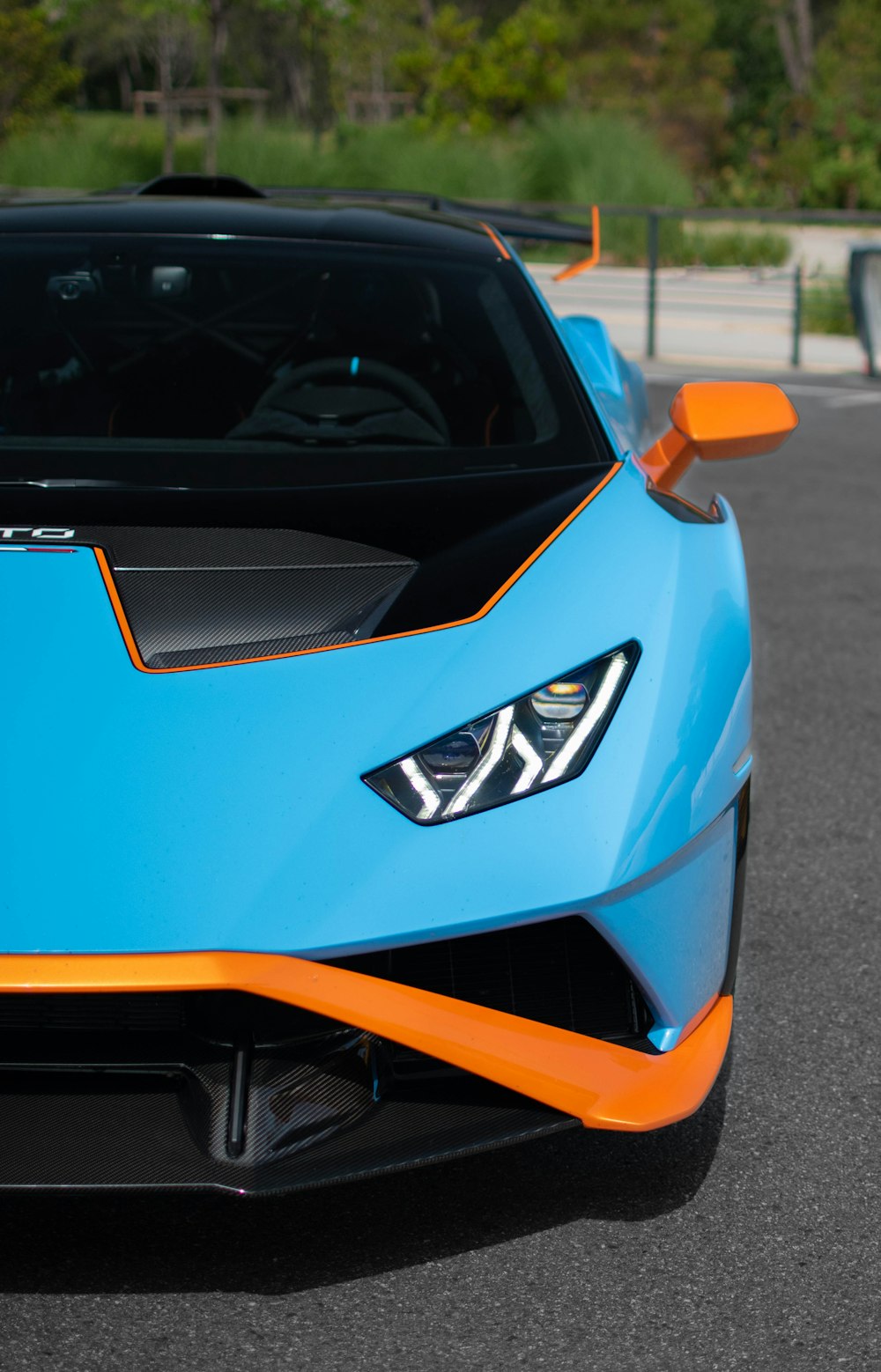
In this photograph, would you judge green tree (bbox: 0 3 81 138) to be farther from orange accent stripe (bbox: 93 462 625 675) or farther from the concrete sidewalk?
orange accent stripe (bbox: 93 462 625 675)

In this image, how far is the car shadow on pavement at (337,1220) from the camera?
2121 millimetres

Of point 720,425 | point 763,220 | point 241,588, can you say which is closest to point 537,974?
point 241,588

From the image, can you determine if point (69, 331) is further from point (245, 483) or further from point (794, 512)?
point (794, 512)

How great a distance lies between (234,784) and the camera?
1980mm

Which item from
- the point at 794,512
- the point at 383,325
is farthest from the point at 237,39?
the point at 383,325

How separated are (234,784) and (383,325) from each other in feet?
6.54

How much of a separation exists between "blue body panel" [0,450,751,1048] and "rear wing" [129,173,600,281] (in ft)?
5.26

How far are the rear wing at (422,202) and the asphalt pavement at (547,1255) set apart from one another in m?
1.90

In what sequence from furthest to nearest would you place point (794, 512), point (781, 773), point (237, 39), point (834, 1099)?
point (237, 39) → point (794, 512) → point (781, 773) → point (834, 1099)

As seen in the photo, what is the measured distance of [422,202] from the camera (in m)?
4.90

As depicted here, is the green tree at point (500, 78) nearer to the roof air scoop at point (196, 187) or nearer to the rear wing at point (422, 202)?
the rear wing at point (422, 202)

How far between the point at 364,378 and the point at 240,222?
409mm

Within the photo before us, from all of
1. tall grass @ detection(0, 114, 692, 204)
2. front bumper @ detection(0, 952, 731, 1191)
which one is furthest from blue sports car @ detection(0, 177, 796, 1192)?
tall grass @ detection(0, 114, 692, 204)

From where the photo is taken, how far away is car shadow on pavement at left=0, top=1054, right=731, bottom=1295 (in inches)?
83.5
